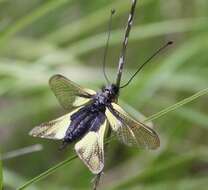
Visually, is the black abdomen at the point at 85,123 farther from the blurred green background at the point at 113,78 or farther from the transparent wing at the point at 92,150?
the blurred green background at the point at 113,78

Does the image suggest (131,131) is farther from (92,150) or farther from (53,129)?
(53,129)

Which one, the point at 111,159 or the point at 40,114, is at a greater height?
the point at 40,114

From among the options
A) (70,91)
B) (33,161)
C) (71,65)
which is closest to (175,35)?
Result: (71,65)

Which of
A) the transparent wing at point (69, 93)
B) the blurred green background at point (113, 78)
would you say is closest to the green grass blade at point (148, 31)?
the blurred green background at point (113, 78)

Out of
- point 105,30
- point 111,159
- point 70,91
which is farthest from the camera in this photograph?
point 105,30

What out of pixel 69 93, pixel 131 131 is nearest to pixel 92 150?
pixel 131 131

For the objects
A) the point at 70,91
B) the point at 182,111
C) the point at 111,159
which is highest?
the point at 70,91

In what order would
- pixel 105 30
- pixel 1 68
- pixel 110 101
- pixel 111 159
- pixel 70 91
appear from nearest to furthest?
pixel 110 101, pixel 70 91, pixel 1 68, pixel 111 159, pixel 105 30

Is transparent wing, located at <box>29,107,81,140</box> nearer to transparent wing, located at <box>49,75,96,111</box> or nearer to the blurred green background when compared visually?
transparent wing, located at <box>49,75,96,111</box>

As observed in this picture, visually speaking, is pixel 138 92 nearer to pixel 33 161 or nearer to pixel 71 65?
pixel 71 65
